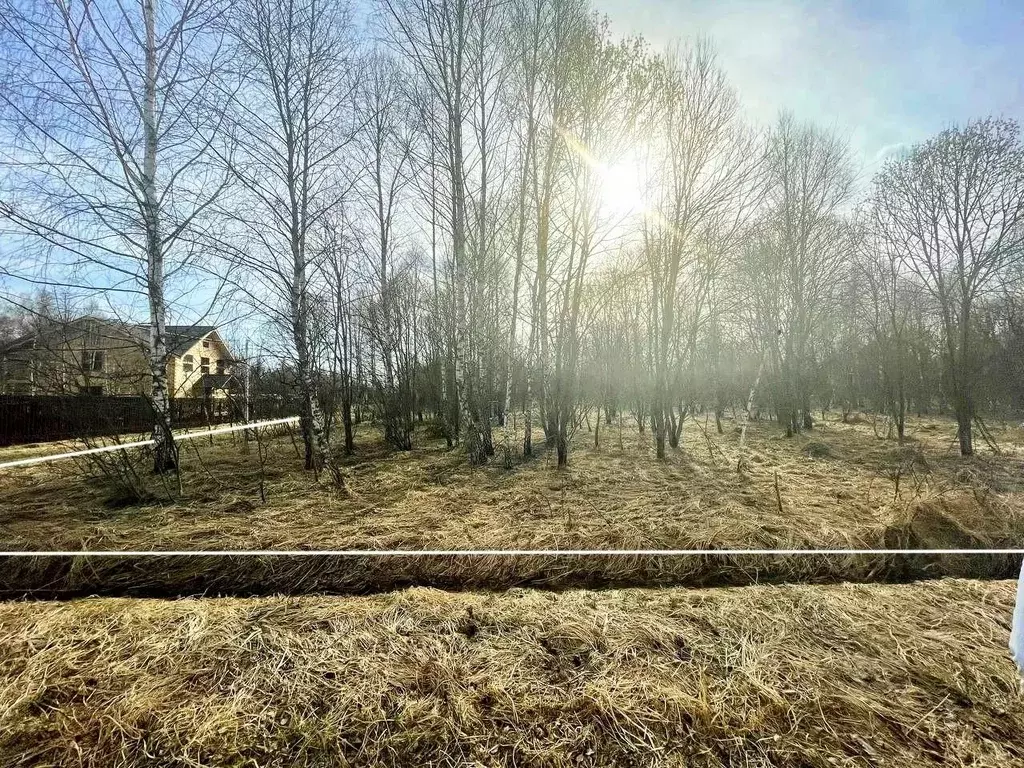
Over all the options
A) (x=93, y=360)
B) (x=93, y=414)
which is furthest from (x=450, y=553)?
(x=93, y=360)

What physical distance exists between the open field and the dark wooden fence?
669mm

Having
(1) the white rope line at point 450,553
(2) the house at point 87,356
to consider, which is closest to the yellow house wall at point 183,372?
(2) the house at point 87,356

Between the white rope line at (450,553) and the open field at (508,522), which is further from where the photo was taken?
the open field at (508,522)

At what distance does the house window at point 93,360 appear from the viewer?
4.19 m

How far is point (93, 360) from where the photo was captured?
4.60 meters

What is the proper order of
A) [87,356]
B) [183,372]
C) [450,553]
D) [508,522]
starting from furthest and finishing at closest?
1. [183,372]
2. [87,356]
3. [508,522]
4. [450,553]

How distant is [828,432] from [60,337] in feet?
52.0

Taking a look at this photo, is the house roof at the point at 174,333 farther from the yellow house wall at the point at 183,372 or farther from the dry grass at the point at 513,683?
the dry grass at the point at 513,683

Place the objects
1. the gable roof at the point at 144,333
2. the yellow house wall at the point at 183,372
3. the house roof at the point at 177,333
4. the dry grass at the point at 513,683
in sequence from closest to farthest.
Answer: the dry grass at the point at 513,683, the gable roof at the point at 144,333, the house roof at the point at 177,333, the yellow house wall at the point at 183,372

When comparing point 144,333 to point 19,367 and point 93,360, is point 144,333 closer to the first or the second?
point 93,360

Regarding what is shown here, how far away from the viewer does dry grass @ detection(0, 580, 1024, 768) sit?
1338mm

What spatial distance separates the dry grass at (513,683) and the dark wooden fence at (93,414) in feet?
9.00

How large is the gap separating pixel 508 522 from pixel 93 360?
17.9ft

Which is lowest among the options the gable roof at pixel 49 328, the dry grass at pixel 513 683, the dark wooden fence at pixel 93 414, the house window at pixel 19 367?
the dry grass at pixel 513 683
